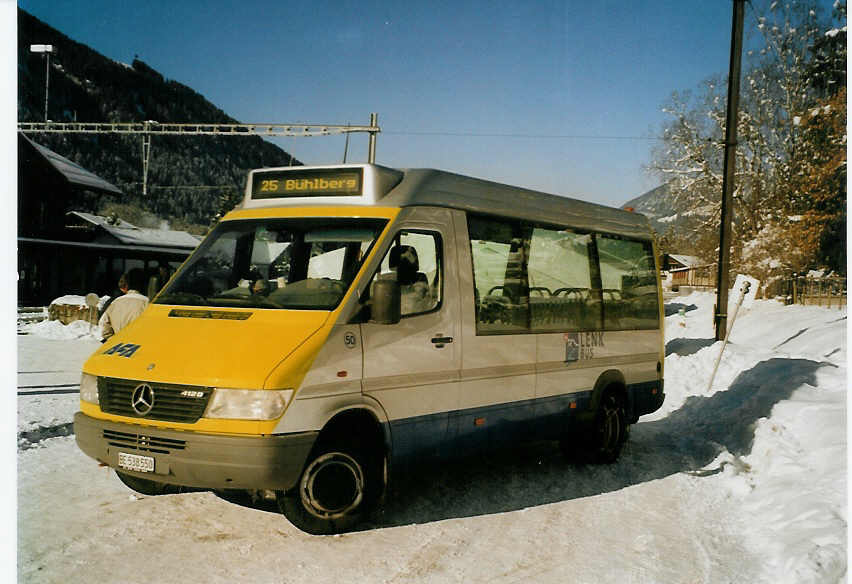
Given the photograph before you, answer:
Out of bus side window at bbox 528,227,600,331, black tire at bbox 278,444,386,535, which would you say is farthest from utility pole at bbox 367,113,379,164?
black tire at bbox 278,444,386,535

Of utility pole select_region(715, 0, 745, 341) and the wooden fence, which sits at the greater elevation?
utility pole select_region(715, 0, 745, 341)

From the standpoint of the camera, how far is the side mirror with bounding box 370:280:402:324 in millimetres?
5969

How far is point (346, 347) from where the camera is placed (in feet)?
19.3

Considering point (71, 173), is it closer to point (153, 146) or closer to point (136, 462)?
point (136, 462)

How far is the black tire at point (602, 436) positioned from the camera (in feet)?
29.1

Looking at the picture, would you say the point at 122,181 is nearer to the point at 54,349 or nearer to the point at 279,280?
the point at 54,349

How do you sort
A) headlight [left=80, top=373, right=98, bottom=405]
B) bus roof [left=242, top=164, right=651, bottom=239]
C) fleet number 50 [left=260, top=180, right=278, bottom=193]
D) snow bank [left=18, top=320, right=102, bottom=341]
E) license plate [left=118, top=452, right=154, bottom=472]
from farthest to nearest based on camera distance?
snow bank [left=18, top=320, right=102, bottom=341]
fleet number 50 [left=260, top=180, right=278, bottom=193]
bus roof [left=242, top=164, right=651, bottom=239]
headlight [left=80, top=373, right=98, bottom=405]
license plate [left=118, top=452, right=154, bottom=472]

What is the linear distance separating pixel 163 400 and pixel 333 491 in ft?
4.56

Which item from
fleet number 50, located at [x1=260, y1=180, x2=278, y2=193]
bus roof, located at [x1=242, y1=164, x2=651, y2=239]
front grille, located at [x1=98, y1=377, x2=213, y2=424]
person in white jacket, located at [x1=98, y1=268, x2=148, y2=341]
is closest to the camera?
front grille, located at [x1=98, y1=377, x2=213, y2=424]

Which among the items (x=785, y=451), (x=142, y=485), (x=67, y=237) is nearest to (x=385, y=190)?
(x=142, y=485)

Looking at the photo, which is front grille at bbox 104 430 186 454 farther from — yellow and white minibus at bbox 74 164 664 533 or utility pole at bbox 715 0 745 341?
utility pole at bbox 715 0 745 341

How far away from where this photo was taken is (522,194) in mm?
8164

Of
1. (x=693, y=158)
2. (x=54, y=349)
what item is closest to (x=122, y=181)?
(x=693, y=158)
